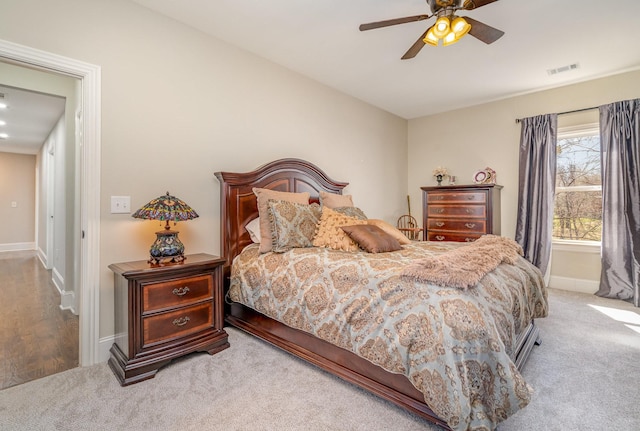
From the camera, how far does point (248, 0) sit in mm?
2332

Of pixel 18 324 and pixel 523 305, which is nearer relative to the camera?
pixel 523 305

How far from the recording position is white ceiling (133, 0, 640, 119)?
2420mm

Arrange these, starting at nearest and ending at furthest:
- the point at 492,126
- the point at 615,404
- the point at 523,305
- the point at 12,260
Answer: the point at 615,404 → the point at 523,305 → the point at 492,126 → the point at 12,260

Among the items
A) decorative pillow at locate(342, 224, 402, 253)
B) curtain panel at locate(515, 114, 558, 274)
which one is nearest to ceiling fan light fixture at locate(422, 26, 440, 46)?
decorative pillow at locate(342, 224, 402, 253)

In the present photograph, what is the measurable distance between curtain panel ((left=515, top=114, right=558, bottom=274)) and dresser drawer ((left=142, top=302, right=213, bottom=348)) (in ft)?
13.8

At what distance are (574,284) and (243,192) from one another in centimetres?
445

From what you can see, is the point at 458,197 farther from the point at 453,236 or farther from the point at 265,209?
the point at 265,209

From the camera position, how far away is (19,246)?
25.0 ft

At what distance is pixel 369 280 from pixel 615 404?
5.01ft

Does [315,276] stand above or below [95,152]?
below

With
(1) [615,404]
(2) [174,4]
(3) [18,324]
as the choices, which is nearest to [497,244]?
(1) [615,404]

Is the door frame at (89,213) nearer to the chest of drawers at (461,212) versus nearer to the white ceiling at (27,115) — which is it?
the white ceiling at (27,115)

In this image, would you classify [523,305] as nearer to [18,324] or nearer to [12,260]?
[18,324]

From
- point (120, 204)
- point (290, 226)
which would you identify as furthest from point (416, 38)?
point (120, 204)
